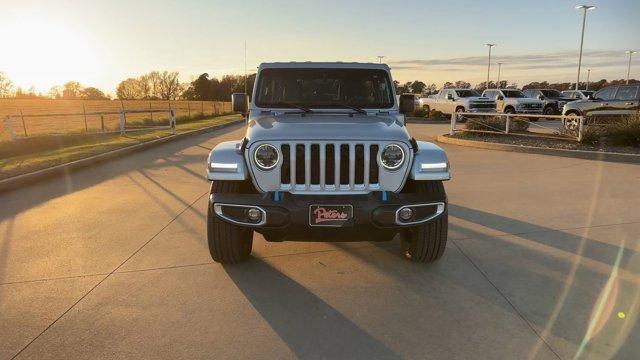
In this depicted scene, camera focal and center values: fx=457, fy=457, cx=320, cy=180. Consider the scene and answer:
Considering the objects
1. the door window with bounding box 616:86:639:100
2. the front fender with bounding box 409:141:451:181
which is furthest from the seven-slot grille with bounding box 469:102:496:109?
the front fender with bounding box 409:141:451:181

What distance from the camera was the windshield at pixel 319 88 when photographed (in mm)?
5062

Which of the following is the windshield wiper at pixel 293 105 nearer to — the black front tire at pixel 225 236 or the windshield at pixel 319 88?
the windshield at pixel 319 88

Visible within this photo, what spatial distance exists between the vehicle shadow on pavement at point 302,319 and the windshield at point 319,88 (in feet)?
6.41

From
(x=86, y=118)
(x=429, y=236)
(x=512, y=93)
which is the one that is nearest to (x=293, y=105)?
(x=429, y=236)

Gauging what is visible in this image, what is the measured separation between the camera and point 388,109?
5035 mm

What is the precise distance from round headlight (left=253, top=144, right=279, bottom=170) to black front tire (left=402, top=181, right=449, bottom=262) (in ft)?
4.00

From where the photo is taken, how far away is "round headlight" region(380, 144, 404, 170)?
12.1 ft

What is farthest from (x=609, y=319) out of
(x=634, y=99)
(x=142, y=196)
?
(x=634, y=99)

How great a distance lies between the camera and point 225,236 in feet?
13.1

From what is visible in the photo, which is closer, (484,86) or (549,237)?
(549,237)

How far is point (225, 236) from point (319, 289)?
948 mm

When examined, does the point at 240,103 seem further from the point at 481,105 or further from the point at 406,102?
the point at 481,105

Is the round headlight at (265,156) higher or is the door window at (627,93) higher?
the door window at (627,93)

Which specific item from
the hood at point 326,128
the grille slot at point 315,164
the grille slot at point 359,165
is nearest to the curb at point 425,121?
the hood at point 326,128
